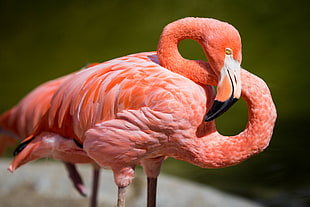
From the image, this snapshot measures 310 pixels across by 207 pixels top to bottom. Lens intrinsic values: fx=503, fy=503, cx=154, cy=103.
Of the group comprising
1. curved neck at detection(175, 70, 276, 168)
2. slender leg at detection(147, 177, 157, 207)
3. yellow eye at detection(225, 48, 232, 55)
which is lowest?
slender leg at detection(147, 177, 157, 207)

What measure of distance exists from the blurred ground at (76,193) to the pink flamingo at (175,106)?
4.08 ft

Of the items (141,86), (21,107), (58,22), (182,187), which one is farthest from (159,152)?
(58,22)

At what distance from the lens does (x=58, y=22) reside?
4387mm

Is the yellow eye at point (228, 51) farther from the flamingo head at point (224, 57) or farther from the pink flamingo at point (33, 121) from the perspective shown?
the pink flamingo at point (33, 121)

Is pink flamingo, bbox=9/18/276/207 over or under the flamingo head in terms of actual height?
under

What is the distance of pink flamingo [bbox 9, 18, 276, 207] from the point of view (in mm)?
1383

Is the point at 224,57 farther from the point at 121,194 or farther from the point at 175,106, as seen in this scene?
the point at 121,194

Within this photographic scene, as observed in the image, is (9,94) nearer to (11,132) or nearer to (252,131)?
(11,132)

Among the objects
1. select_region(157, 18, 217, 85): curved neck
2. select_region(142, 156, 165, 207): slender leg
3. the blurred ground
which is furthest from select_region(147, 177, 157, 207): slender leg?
the blurred ground

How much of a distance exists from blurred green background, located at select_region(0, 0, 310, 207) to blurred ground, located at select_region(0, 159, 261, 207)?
2.20 feet

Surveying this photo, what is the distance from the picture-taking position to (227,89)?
4.42 ft

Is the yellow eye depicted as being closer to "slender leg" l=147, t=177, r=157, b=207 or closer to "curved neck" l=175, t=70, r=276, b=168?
"curved neck" l=175, t=70, r=276, b=168

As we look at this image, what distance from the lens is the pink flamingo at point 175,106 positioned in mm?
1383

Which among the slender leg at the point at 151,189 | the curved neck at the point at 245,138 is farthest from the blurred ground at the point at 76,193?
the curved neck at the point at 245,138
